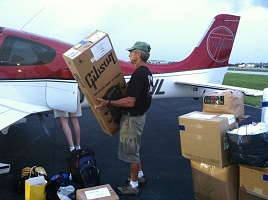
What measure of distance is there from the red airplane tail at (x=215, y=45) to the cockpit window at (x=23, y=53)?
3.14 m

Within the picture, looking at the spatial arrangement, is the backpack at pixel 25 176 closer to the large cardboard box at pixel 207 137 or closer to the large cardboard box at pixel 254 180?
the large cardboard box at pixel 207 137

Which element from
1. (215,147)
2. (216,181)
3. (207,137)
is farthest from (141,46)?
(216,181)

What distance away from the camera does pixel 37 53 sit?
4188 mm

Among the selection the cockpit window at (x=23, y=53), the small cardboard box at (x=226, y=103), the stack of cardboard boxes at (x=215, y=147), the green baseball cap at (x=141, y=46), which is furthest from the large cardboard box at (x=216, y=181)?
the cockpit window at (x=23, y=53)

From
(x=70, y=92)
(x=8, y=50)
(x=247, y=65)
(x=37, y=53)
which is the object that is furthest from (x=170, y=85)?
(x=247, y=65)

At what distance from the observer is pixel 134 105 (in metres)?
2.95

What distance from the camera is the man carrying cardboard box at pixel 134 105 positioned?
282 cm

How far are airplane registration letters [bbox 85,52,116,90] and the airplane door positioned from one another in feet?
4.42

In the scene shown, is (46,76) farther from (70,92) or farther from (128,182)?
(128,182)

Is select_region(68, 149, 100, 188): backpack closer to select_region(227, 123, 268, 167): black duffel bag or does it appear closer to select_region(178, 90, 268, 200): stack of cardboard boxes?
select_region(178, 90, 268, 200): stack of cardboard boxes

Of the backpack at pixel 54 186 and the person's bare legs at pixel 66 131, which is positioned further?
the person's bare legs at pixel 66 131

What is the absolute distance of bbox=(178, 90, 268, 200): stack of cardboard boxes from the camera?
2.59 m

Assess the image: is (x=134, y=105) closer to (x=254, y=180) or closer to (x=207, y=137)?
(x=207, y=137)

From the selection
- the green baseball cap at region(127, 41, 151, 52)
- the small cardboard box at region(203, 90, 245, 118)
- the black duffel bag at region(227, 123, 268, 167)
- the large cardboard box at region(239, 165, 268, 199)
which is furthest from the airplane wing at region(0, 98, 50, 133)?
the large cardboard box at region(239, 165, 268, 199)
